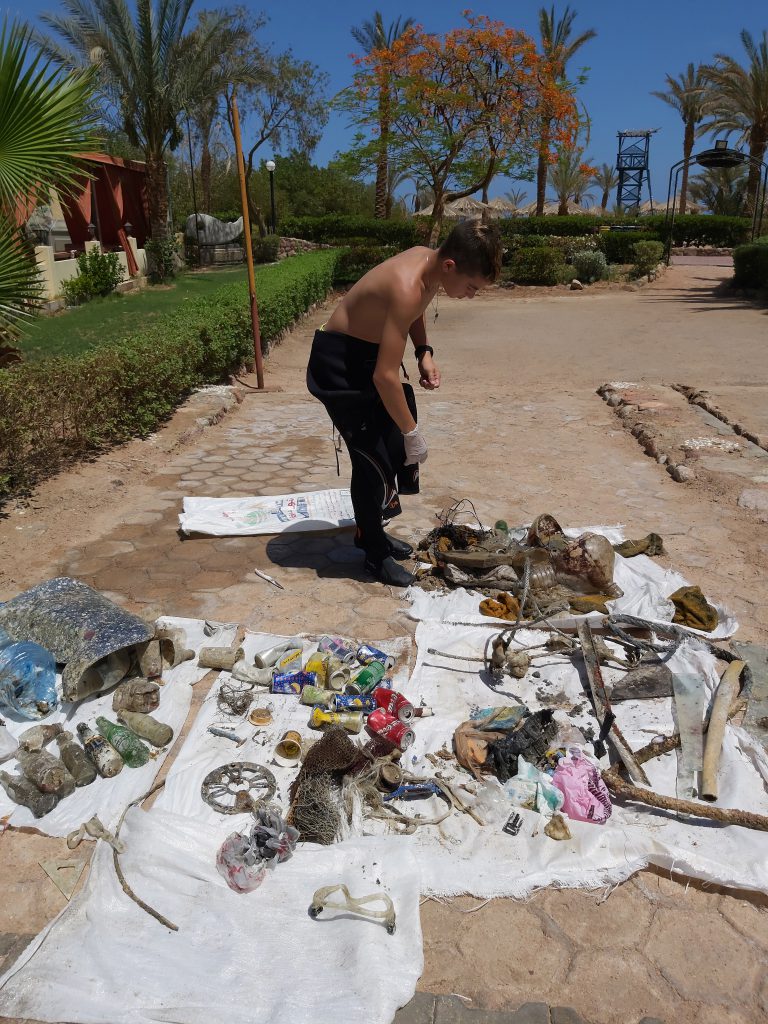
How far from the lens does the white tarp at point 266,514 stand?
443cm

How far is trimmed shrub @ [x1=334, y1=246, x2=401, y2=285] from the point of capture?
2130cm

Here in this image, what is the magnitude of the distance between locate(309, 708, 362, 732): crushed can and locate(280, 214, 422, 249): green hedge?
78.9ft

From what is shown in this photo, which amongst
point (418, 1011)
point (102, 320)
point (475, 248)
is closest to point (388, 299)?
point (475, 248)

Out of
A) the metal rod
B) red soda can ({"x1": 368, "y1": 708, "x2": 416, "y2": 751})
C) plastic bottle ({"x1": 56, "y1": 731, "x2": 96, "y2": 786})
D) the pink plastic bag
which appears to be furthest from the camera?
the metal rod

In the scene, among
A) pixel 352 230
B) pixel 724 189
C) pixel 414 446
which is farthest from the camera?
pixel 724 189

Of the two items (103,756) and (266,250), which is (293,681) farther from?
(266,250)

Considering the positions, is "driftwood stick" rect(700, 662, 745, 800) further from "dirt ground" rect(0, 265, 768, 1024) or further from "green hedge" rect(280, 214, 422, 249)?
"green hedge" rect(280, 214, 422, 249)

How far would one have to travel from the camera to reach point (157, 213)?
20375 millimetres

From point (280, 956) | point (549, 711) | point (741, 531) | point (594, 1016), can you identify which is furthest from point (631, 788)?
point (741, 531)

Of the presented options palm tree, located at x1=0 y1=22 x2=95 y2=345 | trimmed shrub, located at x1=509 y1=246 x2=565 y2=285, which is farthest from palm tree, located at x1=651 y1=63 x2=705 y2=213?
palm tree, located at x1=0 y1=22 x2=95 y2=345

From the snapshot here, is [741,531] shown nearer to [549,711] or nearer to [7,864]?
[549,711]

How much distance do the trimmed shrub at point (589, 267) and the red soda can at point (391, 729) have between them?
19.7m

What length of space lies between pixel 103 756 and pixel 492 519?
280 cm

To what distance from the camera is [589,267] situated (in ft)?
66.6
